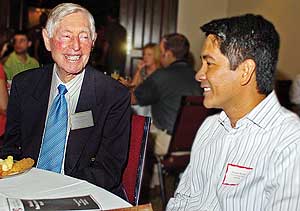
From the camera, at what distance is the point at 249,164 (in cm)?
164

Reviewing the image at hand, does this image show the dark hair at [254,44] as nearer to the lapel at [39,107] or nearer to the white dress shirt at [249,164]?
the white dress shirt at [249,164]

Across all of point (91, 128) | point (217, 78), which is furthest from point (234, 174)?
point (91, 128)

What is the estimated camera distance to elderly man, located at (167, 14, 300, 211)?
154 centimetres

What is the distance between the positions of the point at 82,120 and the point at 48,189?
0.57m

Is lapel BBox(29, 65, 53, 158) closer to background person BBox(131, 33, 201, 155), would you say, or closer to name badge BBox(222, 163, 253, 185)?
name badge BBox(222, 163, 253, 185)

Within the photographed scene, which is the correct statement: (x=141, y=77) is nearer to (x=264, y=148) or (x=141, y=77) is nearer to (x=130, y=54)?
(x=130, y=54)

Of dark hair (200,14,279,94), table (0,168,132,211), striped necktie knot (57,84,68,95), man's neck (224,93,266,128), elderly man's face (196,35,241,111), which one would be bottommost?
table (0,168,132,211)

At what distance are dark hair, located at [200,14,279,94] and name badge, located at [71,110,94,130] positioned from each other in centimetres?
72

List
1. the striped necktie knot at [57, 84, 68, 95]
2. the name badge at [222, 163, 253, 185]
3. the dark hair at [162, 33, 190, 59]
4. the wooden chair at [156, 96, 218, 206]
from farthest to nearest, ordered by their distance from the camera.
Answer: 1. the dark hair at [162, 33, 190, 59]
2. the wooden chair at [156, 96, 218, 206]
3. the striped necktie knot at [57, 84, 68, 95]
4. the name badge at [222, 163, 253, 185]

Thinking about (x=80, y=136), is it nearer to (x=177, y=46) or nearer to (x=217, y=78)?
(x=217, y=78)

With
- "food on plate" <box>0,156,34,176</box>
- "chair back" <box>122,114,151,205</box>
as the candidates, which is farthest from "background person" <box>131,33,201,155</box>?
"food on plate" <box>0,156,34,176</box>

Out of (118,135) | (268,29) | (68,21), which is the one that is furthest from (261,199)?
(68,21)

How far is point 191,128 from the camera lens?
3.85 m

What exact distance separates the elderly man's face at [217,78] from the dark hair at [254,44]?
3 centimetres
